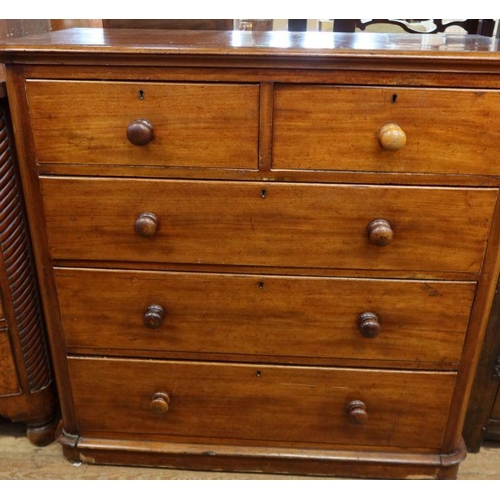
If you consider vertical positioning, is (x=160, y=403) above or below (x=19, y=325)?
below

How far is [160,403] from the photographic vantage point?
1262mm

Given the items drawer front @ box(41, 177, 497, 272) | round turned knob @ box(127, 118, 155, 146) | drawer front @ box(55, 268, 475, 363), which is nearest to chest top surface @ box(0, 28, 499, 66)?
round turned knob @ box(127, 118, 155, 146)

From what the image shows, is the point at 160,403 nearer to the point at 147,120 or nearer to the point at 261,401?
the point at 261,401

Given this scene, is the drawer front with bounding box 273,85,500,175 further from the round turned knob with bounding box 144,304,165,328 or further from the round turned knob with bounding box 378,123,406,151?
the round turned knob with bounding box 144,304,165,328

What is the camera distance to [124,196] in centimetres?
109

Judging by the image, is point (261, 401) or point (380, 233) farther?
point (261, 401)

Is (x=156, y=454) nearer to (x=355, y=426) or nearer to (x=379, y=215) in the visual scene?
(x=355, y=426)

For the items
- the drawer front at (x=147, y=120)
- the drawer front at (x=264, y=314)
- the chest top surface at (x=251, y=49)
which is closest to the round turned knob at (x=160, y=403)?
the drawer front at (x=264, y=314)

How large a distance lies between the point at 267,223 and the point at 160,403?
52 centimetres

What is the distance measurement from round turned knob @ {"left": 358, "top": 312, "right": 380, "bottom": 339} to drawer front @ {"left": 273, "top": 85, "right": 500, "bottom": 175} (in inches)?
13.2

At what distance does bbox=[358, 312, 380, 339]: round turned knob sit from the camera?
1.15m

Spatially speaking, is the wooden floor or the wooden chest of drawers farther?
the wooden floor

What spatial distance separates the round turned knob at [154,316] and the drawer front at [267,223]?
0.12 meters

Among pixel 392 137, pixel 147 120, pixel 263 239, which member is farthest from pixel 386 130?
pixel 147 120
